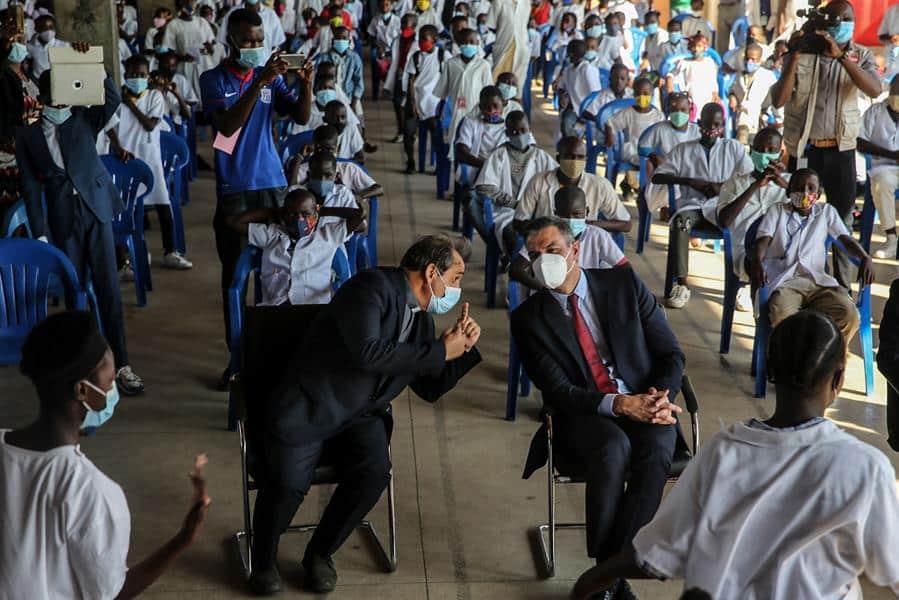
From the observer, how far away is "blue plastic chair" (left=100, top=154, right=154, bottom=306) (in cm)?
715

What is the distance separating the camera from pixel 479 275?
319 inches

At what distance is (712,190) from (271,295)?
3040mm

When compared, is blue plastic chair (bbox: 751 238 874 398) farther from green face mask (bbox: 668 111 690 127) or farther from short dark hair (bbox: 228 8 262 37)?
short dark hair (bbox: 228 8 262 37)

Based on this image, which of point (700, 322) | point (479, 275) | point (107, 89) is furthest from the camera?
point (479, 275)

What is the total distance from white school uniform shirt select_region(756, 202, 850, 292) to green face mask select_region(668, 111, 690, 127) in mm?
2433

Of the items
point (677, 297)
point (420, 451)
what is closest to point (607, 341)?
point (420, 451)

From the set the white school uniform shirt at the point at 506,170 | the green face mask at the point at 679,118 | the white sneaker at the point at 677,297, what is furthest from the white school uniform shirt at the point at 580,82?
the white sneaker at the point at 677,297

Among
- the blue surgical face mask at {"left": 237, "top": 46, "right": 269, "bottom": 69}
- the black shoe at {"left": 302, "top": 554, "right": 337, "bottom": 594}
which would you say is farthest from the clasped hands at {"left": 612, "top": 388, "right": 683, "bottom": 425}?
the blue surgical face mask at {"left": 237, "top": 46, "right": 269, "bottom": 69}

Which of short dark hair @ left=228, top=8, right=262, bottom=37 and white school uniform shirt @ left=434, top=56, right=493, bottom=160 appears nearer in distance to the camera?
short dark hair @ left=228, top=8, right=262, bottom=37

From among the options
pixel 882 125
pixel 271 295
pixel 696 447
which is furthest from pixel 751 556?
pixel 882 125

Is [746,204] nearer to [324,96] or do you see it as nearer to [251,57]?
[251,57]

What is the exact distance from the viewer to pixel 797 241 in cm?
604

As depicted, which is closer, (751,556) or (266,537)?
(751,556)

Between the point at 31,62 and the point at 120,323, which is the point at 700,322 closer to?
the point at 120,323
